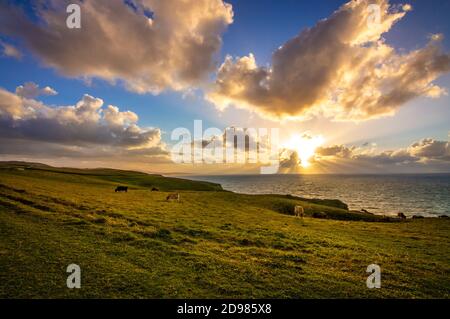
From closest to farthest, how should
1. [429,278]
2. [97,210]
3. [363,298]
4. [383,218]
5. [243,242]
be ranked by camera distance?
1. [363,298]
2. [429,278]
3. [243,242]
4. [97,210]
5. [383,218]

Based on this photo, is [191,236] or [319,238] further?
[319,238]

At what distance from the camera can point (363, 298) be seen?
10453 millimetres

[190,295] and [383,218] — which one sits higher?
[190,295]

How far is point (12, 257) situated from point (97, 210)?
43.9ft

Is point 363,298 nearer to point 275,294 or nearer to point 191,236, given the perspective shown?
point 275,294

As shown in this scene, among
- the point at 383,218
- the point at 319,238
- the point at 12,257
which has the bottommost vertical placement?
the point at 383,218

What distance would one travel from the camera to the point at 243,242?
18188mm

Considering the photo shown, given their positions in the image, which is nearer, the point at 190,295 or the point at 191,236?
the point at 190,295

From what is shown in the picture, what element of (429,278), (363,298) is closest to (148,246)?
(363,298)
